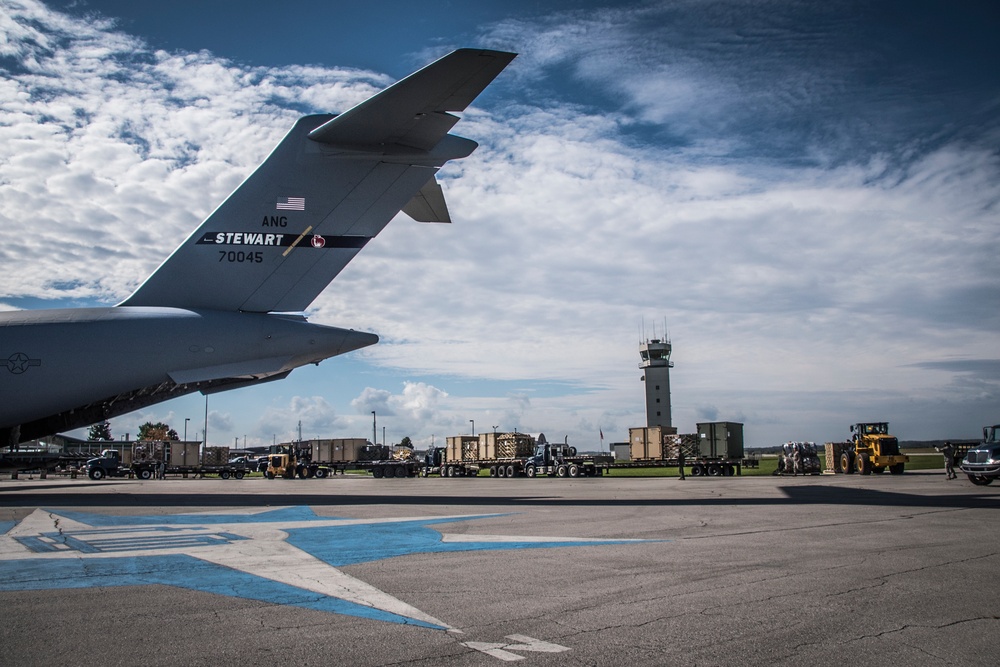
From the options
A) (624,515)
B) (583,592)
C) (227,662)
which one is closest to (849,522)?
(624,515)

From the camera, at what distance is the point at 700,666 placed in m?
3.62

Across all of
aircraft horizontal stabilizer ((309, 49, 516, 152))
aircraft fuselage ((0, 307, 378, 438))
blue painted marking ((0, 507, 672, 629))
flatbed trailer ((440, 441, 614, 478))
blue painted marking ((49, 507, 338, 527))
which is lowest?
flatbed trailer ((440, 441, 614, 478))

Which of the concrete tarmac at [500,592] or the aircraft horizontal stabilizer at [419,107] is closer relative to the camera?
the concrete tarmac at [500,592]

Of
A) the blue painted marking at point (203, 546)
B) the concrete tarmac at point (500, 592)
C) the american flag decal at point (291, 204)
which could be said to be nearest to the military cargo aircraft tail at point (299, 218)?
the american flag decal at point (291, 204)

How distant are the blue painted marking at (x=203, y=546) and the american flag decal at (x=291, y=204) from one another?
6092 mm

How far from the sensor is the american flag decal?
46.6 feet

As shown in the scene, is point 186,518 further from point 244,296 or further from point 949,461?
point 949,461

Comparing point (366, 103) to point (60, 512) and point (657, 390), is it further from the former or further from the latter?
point (657, 390)

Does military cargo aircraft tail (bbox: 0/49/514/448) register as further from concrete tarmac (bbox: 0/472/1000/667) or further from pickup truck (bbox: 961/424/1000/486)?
pickup truck (bbox: 961/424/1000/486)

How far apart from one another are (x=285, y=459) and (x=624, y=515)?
121 feet

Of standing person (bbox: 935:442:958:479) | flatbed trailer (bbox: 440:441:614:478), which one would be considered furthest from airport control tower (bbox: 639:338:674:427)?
standing person (bbox: 935:442:958:479)

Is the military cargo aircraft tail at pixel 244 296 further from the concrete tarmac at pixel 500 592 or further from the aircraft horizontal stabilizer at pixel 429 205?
the concrete tarmac at pixel 500 592

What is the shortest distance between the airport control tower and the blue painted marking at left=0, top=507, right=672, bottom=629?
75.7 meters

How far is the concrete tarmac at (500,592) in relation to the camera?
3.87 meters
